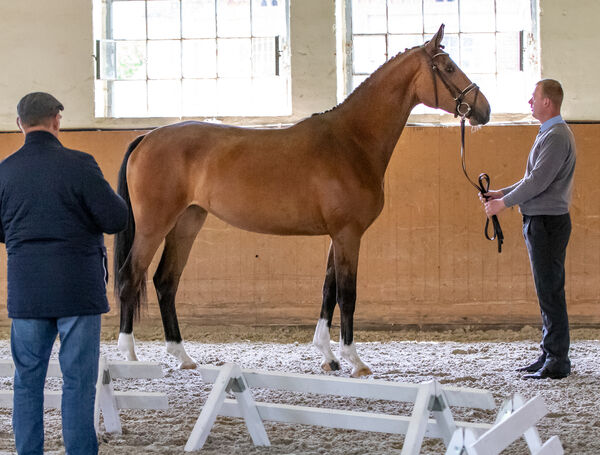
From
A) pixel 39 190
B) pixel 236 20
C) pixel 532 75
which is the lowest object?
pixel 39 190

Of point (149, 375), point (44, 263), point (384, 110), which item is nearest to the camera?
point (44, 263)

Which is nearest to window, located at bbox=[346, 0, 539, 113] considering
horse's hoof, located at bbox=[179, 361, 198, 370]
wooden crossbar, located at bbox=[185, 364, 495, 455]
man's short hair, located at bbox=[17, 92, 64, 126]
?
horse's hoof, located at bbox=[179, 361, 198, 370]

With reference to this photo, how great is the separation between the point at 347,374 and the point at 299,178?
1141 millimetres

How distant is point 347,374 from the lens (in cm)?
402

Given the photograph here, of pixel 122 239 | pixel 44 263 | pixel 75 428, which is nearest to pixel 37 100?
pixel 44 263

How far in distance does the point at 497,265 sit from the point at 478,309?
37cm

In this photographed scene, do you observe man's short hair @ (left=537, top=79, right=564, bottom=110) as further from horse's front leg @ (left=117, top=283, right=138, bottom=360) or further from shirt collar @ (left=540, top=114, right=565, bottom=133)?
horse's front leg @ (left=117, top=283, right=138, bottom=360)

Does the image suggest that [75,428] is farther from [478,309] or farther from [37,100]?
[478,309]

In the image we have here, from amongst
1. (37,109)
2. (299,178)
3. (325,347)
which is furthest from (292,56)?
(37,109)

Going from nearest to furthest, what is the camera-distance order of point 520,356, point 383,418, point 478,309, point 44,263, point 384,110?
point 44,263
point 383,418
point 384,110
point 520,356
point 478,309

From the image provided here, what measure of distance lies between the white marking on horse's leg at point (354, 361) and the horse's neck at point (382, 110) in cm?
102

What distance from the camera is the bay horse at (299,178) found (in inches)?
161

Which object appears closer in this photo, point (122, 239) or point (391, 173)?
point (122, 239)

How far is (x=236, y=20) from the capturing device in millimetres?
5805
